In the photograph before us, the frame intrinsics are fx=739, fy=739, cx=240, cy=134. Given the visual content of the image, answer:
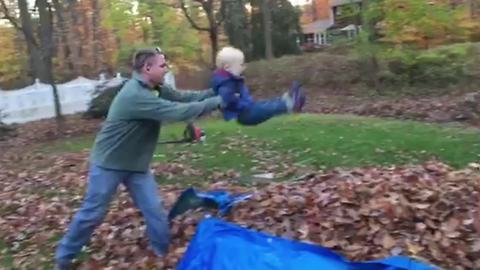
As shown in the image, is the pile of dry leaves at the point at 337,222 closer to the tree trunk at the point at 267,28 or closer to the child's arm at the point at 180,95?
the child's arm at the point at 180,95

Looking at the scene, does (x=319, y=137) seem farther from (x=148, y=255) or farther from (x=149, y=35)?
(x=149, y=35)

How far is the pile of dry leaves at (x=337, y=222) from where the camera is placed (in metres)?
5.27

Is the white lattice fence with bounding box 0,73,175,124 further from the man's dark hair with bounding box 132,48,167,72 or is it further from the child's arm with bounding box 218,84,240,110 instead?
the man's dark hair with bounding box 132,48,167,72

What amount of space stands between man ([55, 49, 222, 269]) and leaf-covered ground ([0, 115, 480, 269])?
1.11 ft

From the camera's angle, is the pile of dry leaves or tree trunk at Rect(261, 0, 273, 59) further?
tree trunk at Rect(261, 0, 273, 59)

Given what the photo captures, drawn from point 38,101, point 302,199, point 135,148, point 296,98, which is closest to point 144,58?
point 135,148

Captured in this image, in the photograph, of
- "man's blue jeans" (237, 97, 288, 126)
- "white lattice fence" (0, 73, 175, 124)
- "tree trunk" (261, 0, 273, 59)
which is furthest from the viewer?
"tree trunk" (261, 0, 273, 59)

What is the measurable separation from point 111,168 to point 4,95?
20685 mm

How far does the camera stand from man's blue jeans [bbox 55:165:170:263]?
5742mm

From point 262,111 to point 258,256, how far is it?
6.61ft

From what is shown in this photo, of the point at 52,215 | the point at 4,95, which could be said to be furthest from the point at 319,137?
the point at 4,95

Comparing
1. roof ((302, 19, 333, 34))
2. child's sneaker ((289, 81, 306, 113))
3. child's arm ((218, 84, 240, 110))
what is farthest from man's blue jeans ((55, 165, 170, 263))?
roof ((302, 19, 333, 34))

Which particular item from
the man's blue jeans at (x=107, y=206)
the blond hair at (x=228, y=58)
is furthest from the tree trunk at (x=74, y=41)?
the man's blue jeans at (x=107, y=206)

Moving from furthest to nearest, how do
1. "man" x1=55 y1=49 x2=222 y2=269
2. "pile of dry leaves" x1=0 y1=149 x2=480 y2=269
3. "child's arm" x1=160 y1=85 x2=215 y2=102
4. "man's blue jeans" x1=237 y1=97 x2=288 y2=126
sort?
"man's blue jeans" x1=237 y1=97 x2=288 y2=126, "child's arm" x1=160 y1=85 x2=215 y2=102, "man" x1=55 y1=49 x2=222 y2=269, "pile of dry leaves" x1=0 y1=149 x2=480 y2=269
